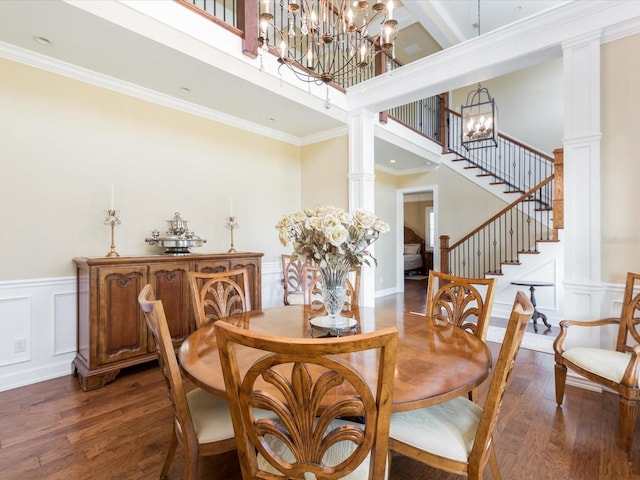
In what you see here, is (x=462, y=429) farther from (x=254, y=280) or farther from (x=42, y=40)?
(x=42, y=40)

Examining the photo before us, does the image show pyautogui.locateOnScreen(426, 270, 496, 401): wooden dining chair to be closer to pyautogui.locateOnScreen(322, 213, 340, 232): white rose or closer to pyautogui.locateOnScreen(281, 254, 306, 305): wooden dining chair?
pyautogui.locateOnScreen(322, 213, 340, 232): white rose

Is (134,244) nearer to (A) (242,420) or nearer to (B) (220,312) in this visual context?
(B) (220,312)

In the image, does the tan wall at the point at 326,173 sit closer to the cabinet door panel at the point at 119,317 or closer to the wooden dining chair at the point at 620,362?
the cabinet door panel at the point at 119,317

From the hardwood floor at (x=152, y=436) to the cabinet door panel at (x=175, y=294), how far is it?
49 centimetres

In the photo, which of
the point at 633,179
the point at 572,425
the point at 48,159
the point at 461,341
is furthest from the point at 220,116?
the point at 572,425

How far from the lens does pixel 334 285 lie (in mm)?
1654

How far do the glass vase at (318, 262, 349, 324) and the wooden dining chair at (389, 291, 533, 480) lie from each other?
0.56 meters

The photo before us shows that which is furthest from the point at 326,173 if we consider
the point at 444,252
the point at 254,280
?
the point at 444,252

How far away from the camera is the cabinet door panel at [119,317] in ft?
8.43

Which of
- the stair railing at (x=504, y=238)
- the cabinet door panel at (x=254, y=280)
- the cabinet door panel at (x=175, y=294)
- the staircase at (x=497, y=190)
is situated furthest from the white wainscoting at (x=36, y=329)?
the stair railing at (x=504, y=238)

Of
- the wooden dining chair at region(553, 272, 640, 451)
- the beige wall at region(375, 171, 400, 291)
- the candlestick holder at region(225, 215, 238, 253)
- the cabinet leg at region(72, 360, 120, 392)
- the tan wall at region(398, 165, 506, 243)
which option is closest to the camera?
the wooden dining chair at region(553, 272, 640, 451)

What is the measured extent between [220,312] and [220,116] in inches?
104

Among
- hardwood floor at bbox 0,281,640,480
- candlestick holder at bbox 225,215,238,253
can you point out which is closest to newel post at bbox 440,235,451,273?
hardwood floor at bbox 0,281,640,480

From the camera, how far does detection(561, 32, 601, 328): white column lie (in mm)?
2510
